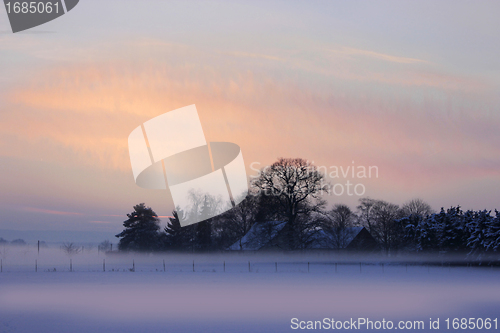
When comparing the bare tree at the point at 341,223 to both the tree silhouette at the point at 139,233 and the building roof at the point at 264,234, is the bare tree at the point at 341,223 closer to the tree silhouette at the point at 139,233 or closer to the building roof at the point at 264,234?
the building roof at the point at 264,234

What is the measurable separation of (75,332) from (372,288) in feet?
58.1

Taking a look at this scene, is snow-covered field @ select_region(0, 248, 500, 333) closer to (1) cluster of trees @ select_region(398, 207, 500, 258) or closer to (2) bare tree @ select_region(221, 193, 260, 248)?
(1) cluster of trees @ select_region(398, 207, 500, 258)

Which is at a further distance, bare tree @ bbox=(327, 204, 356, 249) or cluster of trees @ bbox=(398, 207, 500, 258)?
bare tree @ bbox=(327, 204, 356, 249)

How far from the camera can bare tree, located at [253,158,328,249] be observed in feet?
169

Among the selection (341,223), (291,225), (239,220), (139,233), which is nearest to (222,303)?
(291,225)

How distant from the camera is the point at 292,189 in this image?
5175 cm

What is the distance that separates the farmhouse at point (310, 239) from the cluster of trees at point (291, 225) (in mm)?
262

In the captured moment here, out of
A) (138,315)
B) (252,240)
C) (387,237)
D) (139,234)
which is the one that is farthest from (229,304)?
(387,237)

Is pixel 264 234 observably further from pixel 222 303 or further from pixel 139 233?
pixel 222 303

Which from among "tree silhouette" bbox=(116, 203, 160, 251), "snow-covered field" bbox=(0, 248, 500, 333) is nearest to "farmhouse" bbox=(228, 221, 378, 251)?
"tree silhouette" bbox=(116, 203, 160, 251)

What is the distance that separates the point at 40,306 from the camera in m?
19.7

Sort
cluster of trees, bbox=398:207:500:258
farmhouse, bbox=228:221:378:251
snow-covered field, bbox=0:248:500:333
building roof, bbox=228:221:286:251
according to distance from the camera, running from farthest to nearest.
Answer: building roof, bbox=228:221:286:251
farmhouse, bbox=228:221:378:251
cluster of trees, bbox=398:207:500:258
snow-covered field, bbox=0:248:500:333

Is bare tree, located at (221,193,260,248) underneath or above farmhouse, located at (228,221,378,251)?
above

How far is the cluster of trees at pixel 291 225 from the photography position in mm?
50062
